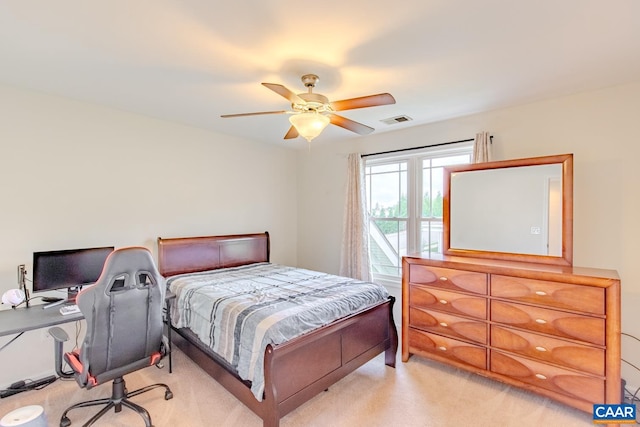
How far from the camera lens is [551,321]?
240 cm

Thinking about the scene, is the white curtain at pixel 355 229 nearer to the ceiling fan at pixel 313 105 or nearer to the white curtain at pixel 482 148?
the white curtain at pixel 482 148

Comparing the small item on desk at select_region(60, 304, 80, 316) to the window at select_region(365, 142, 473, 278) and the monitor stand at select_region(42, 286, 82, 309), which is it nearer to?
the monitor stand at select_region(42, 286, 82, 309)

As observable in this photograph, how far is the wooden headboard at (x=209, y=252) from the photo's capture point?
369 centimetres

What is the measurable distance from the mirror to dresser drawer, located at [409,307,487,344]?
68cm

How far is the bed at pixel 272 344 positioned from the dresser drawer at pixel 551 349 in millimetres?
940

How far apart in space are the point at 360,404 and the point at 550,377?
149 cm

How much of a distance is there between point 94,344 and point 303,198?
3.70 metres

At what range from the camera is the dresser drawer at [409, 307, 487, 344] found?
2.74 meters

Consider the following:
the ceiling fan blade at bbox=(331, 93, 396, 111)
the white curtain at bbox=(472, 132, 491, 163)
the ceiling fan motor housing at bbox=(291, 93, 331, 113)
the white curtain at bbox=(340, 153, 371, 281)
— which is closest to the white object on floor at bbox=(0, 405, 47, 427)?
the ceiling fan motor housing at bbox=(291, 93, 331, 113)

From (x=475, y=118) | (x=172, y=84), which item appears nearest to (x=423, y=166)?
(x=475, y=118)

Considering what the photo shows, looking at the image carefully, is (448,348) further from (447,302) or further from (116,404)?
(116,404)

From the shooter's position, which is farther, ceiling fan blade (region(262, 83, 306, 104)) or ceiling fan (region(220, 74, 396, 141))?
ceiling fan (region(220, 74, 396, 141))

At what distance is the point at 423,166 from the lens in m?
3.97

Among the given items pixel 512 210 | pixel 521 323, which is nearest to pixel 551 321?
pixel 521 323
